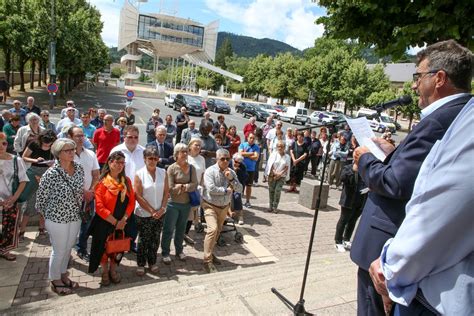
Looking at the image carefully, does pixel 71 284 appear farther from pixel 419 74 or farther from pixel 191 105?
pixel 191 105

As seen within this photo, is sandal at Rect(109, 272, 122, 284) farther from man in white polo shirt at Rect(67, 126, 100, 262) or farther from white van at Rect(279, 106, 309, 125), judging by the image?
white van at Rect(279, 106, 309, 125)

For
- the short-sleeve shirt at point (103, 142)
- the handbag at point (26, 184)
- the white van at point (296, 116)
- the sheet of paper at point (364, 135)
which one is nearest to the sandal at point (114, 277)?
the handbag at point (26, 184)

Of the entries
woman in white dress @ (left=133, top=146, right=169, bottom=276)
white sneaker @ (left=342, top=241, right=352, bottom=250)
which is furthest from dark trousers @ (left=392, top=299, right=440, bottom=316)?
white sneaker @ (left=342, top=241, right=352, bottom=250)

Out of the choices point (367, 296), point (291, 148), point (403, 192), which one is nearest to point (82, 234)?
point (367, 296)

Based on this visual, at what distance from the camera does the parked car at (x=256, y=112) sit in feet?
121

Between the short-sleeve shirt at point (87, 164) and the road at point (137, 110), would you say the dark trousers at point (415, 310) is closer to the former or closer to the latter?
the short-sleeve shirt at point (87, 164)

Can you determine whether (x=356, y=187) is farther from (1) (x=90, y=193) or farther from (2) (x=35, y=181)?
(2) (x=35, y=181)

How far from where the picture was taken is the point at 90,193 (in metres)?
5.02

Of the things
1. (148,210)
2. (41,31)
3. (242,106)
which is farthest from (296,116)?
(148,210)

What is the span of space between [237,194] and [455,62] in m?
5.33

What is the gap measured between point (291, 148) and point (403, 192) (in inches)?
350

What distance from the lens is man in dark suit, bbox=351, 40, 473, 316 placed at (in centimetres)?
187

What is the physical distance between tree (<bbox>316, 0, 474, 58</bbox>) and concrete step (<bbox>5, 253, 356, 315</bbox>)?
364 centimetres

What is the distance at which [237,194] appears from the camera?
22.7ft
